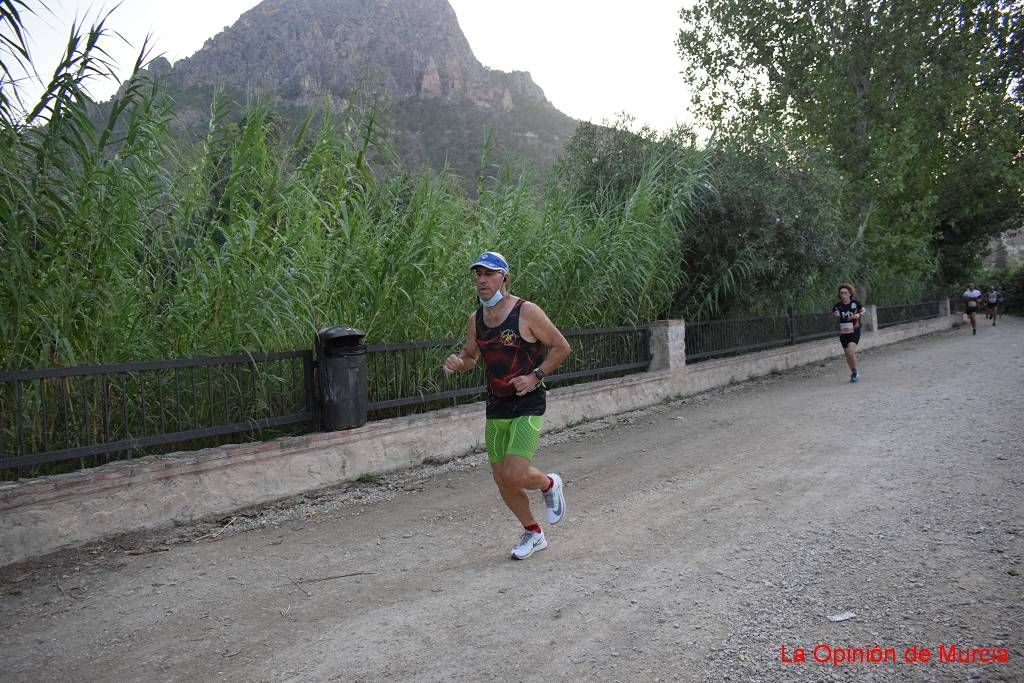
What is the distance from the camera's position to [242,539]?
4.84 meters

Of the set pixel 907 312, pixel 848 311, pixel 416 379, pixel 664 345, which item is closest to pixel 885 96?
pixel 907 312

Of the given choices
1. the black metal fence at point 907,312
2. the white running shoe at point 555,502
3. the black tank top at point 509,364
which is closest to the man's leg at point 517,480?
the white running shoe at point 555,502

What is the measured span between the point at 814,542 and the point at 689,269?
9.30 m

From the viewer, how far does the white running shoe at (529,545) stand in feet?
13.8

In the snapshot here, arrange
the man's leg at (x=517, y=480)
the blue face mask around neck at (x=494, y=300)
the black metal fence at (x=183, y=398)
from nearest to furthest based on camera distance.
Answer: the man's leg at (x=517, y=480) < the blue face mask around neck at (x=494, y=300) < the black metal fence at (x=183, y=398)

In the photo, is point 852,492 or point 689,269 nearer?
point 852,492

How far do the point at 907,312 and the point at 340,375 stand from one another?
1006 inches

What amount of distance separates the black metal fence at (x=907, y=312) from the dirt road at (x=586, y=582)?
18331 mm

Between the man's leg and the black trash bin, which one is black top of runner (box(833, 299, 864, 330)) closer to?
the black trash bin

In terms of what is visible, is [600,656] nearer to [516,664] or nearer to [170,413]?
[516,664]

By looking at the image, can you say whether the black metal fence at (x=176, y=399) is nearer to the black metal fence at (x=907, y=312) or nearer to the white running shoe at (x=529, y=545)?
the white running shoe at (x=529, y=545)

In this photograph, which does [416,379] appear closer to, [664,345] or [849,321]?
[664,345]

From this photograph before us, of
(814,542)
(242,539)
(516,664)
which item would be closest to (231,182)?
(242,539)

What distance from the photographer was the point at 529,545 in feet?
13.9
